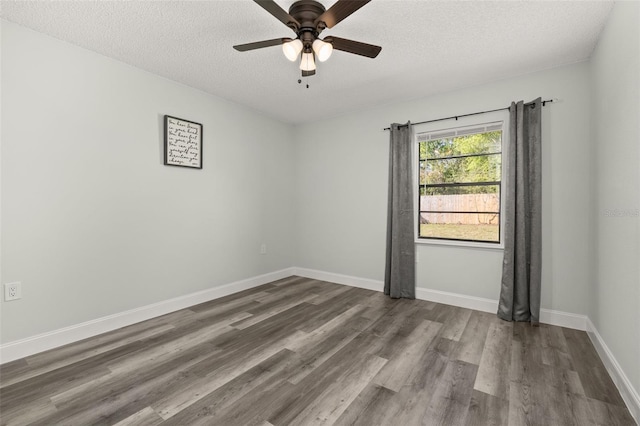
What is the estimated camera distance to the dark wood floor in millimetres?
1657

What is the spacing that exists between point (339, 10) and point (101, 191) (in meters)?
2.59

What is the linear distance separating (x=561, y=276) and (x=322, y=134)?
11.6 feet

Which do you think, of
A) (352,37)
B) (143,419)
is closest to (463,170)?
(352,37)

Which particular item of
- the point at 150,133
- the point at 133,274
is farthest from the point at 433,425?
the point at 150,133

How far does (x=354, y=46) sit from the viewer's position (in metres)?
2.07

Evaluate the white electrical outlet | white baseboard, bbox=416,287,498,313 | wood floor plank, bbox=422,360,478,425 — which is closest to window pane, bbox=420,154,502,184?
white baseboard, bbox=416,287,498,313

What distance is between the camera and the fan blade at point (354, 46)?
2.02 metres

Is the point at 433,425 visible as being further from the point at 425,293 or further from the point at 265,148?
the point at 265,148

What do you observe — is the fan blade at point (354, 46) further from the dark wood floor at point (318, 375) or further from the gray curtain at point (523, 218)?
the dark wood floor at point (318, 375)

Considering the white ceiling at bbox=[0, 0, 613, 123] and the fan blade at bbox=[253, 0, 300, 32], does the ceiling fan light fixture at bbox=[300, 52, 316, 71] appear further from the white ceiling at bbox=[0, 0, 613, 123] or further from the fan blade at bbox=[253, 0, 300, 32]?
the white ceiling at bbox=[0, 0, 613, 123]

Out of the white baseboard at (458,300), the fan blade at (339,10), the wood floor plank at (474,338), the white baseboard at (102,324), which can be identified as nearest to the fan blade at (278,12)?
the fan blade at (339,10)

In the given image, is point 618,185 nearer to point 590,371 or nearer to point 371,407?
point 590,371

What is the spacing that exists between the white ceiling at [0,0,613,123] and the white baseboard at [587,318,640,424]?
97.7 inches

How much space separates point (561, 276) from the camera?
2.92m
